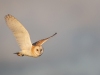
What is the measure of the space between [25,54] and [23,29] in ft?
4.12

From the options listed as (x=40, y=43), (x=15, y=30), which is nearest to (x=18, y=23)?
(x=15, y=30)

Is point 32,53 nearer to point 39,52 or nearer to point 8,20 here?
point 39,52

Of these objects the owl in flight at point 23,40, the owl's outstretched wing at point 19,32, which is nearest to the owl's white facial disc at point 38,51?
the owl in flight at point 23,40

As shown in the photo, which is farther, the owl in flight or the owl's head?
the owl's head

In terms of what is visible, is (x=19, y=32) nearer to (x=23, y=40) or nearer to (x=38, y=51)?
(x=23, y=40)

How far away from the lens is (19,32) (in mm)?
27078

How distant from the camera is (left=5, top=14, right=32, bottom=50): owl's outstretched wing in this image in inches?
1044

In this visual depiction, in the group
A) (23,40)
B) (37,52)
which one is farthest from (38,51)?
(23,40)

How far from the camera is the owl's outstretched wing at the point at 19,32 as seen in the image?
2651 cm

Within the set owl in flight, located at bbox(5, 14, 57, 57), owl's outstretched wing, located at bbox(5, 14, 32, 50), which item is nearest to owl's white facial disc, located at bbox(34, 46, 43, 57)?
owl in flight, located at bbox(5, 14, 57, 57)

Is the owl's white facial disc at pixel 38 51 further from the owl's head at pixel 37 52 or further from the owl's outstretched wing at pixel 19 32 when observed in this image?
the owl's outstretched wing at pixel 19 32

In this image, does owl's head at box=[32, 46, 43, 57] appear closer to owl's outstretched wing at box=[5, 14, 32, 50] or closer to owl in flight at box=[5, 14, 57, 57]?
owl in flight at box=[5, 14, 57, 57]

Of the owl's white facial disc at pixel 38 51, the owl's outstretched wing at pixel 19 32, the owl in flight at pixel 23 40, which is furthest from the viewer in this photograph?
the owl's white facial disc at pixel 38 51

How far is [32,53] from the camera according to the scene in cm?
2706
